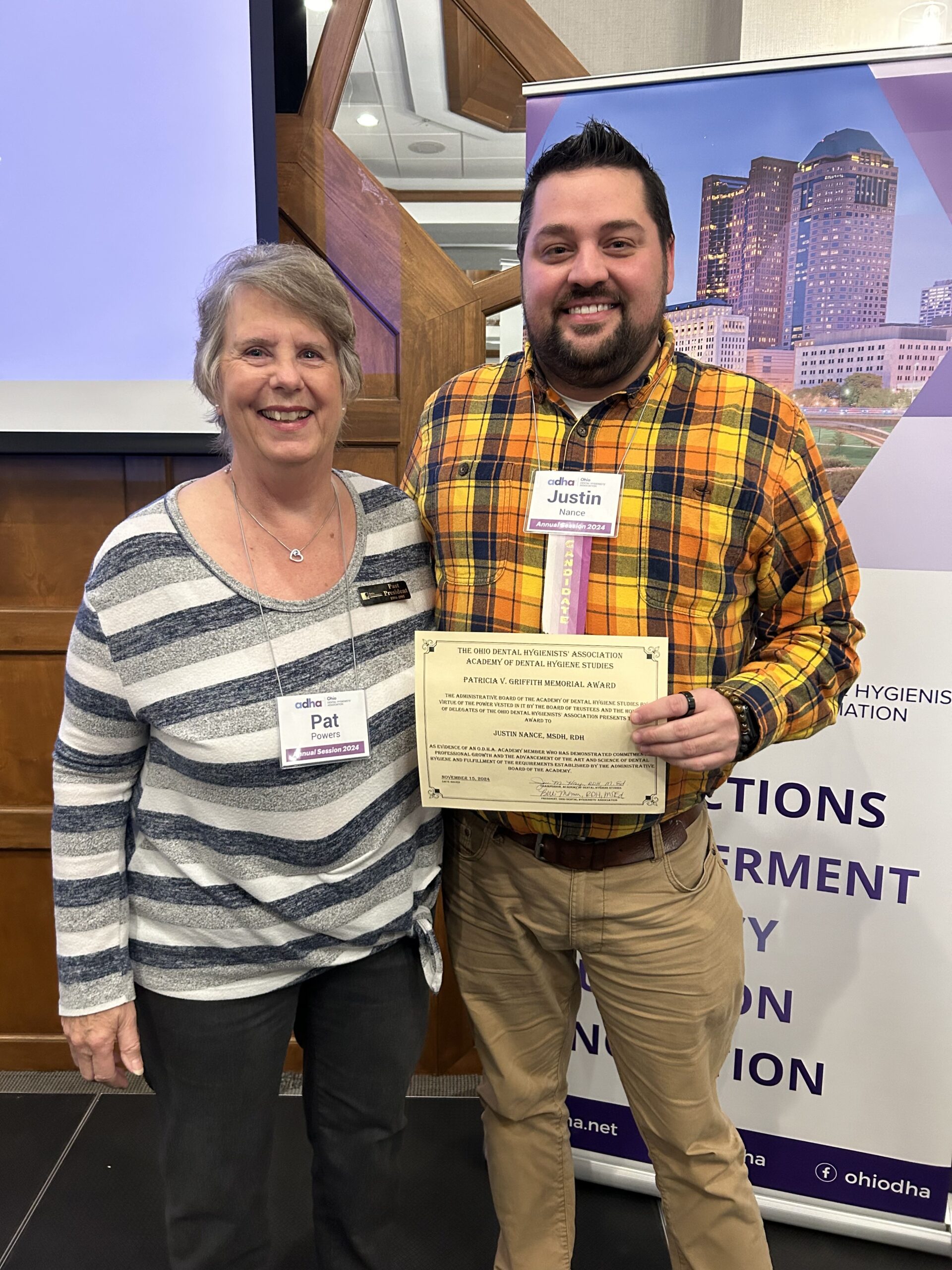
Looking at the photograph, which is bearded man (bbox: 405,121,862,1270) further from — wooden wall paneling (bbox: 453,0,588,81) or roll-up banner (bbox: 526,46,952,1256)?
wooden wall paneling (bbox: 453,0,588,81)

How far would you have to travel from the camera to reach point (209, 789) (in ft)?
3.51

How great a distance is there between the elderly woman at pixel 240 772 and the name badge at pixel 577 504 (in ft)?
0.73

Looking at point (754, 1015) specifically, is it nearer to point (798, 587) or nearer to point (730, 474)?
point (798, 587)

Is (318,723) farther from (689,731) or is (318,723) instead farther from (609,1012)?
(609,1012)

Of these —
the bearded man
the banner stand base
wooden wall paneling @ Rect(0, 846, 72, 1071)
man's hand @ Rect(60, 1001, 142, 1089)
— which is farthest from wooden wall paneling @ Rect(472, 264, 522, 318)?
A: the banner stand base

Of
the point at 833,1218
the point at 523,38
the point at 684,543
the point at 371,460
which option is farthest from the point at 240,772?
the point at 523,38

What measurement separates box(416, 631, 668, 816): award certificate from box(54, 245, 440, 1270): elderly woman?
2.9 inches

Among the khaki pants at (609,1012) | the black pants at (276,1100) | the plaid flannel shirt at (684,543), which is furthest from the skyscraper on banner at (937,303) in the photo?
the black pants at (276,1100)

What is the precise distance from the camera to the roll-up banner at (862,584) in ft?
4.92

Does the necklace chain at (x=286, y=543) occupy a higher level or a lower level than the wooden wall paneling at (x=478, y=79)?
lower

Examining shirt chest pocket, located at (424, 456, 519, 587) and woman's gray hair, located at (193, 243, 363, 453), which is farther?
shirt chest pocket, located at (424, 456, 519, 587)

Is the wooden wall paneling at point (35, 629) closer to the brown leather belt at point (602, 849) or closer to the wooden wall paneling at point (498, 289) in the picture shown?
the wooden wall paneling at point (498, 289)

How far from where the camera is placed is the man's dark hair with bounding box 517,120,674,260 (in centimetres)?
115

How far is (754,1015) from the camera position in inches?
69.3
